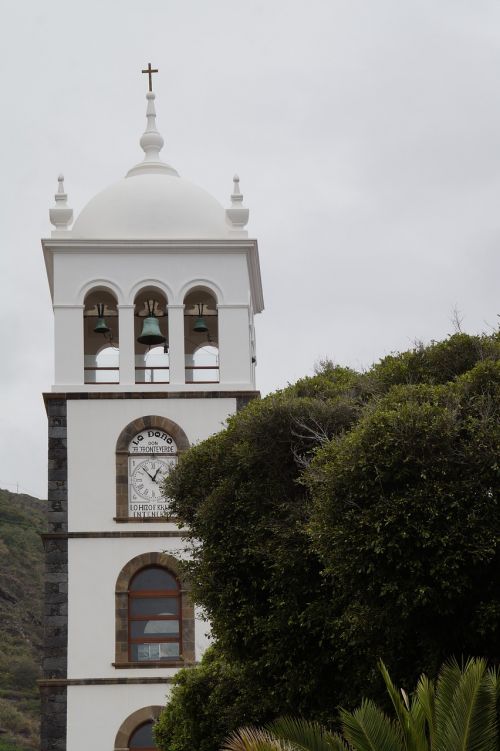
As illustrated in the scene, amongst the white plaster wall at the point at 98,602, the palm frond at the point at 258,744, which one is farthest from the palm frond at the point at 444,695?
the white plaster wall at the point at 98,602

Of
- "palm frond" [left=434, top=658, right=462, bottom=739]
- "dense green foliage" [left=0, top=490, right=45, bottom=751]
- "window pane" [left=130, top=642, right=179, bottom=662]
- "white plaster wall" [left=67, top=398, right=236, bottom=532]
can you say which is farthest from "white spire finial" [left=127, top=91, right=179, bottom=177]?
"palm frond" [left=434, top=658, right=462, bottom=739]

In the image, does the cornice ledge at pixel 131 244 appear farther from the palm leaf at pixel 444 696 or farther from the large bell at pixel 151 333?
the palm leaf at pixel 444 696

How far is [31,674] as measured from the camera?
2093 inches

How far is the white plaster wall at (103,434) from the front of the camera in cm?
3238

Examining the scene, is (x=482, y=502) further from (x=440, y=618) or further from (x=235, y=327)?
(x=235, y=327)

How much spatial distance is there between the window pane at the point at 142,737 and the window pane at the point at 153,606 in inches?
78.1

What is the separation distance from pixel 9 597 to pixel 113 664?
26132 millimetres

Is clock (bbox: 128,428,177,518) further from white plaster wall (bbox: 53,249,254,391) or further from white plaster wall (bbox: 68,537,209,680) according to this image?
white plaster wall (bbox: 53,249,254,391)

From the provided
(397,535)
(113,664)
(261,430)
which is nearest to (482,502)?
(397,535)

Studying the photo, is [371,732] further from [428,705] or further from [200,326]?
[200,326]

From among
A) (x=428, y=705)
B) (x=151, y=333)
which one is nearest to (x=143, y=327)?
(x=151, y=333)

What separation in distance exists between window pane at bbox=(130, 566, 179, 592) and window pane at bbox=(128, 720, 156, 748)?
2.44 m

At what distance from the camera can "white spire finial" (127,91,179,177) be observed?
117 ft

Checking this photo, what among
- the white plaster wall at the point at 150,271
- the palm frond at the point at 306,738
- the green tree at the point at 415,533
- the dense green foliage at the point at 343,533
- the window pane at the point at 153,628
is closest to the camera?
the palm frond at the point at 306,738
